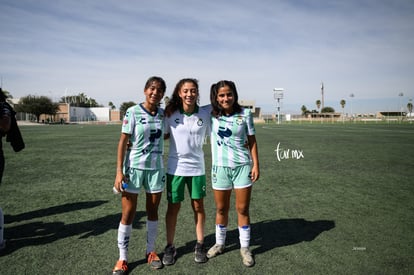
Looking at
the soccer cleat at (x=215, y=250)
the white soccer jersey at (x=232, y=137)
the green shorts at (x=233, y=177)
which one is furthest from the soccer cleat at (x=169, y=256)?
the white soccer jersey at (x=232, y=137)

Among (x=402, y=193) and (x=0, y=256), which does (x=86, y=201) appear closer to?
(x=0, y=256)

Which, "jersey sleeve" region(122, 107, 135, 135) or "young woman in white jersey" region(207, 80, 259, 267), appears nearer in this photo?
"jersey sleeve" region(122, 107, 135, 135)

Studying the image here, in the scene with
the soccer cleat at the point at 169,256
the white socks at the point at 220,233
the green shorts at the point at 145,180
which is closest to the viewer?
the green shorts at the point at 145,180

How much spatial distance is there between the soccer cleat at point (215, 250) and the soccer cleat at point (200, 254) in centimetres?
8

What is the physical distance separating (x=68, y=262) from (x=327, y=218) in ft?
12.6

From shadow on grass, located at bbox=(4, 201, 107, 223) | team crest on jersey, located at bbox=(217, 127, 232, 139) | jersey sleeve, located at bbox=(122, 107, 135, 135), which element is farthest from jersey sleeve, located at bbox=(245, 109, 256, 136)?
shadow on grass, located at bbox=(4, 201, 107, 223)

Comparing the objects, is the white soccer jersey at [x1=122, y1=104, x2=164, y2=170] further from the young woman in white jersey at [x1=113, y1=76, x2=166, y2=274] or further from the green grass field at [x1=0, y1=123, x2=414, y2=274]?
the green grass field at [x1=0, y1=123, x2=414, y2=274]

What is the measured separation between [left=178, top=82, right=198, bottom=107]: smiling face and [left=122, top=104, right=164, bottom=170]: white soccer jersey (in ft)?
1.14

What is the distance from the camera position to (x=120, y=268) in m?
2.98

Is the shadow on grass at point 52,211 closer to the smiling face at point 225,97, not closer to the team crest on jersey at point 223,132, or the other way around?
the team crest on jersey at point 223,132

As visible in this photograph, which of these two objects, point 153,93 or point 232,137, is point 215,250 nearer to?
point 232,137

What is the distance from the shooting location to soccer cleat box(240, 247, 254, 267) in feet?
10.3

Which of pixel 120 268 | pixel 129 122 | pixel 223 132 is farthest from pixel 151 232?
pixel 223 132

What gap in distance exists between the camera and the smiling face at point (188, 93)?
3.14m
